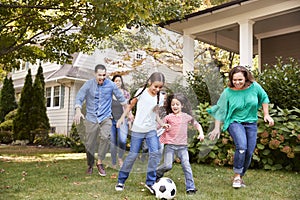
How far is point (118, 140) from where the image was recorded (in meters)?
3.89

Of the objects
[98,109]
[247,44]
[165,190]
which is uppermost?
[247,44]

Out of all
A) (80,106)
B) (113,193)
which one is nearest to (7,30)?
(80,106)

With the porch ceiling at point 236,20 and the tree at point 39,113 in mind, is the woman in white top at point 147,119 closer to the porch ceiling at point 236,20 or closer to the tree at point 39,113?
the porch ceiling at point 236,20

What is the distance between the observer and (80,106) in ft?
13.9

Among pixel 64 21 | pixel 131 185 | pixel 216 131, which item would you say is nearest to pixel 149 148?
pixel 216 131

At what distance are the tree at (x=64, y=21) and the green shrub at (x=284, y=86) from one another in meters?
2.56

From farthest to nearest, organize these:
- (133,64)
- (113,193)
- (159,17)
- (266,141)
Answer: (159,17) → (266,141) → (113,193) → (133,64)

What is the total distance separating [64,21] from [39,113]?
7.90 m

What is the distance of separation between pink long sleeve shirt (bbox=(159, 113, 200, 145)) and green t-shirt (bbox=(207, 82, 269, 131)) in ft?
1.52

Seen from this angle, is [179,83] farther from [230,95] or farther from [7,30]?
[7,30]

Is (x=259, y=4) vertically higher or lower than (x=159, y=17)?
higher

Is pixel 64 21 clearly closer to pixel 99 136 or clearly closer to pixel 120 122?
pixel 99 136

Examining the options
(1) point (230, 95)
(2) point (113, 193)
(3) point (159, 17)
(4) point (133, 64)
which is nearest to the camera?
(4) point (133, 64)

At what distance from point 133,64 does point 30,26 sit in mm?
6372
